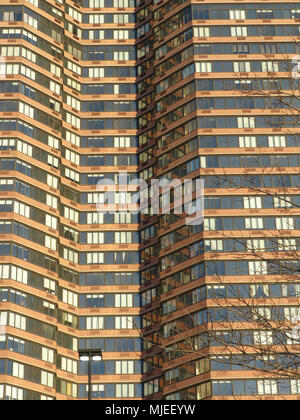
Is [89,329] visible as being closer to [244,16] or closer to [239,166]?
[239,166]

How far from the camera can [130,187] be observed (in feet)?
371

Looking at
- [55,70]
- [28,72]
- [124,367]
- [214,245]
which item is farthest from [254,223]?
[55,70]

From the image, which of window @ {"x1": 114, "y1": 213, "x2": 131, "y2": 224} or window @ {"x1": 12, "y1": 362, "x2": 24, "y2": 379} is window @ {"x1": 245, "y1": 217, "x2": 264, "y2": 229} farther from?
window @ {"x1": 12, "y1": 362, "x2": 24, "y2": 379}

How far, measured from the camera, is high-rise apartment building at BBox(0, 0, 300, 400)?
92688mm

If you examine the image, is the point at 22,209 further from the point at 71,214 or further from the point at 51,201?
the point at 71,214

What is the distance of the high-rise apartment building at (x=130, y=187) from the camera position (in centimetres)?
9269

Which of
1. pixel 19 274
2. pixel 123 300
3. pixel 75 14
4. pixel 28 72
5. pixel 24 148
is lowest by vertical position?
pixel 123 300

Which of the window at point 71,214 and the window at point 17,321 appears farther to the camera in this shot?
the window at point 71,214

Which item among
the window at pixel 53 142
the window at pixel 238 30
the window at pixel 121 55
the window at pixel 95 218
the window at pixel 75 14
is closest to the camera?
the window at pixel 238 30

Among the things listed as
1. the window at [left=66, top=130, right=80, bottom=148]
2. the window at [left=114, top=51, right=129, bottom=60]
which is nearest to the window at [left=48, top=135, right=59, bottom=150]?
the window at [left=66, top=130, right=80, bottom=148]

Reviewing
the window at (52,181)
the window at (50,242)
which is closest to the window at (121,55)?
the window at (52,181)

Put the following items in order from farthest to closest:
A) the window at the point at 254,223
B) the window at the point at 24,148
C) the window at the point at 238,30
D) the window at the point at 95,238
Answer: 1. the window at the point at 95,238
2. the window at the point at 238,30
3. the window at the point at 24,148
4. the window at the point at 254,223

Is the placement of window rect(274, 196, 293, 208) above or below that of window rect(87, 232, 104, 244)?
below

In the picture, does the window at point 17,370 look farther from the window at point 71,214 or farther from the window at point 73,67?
the window at point 73,67
